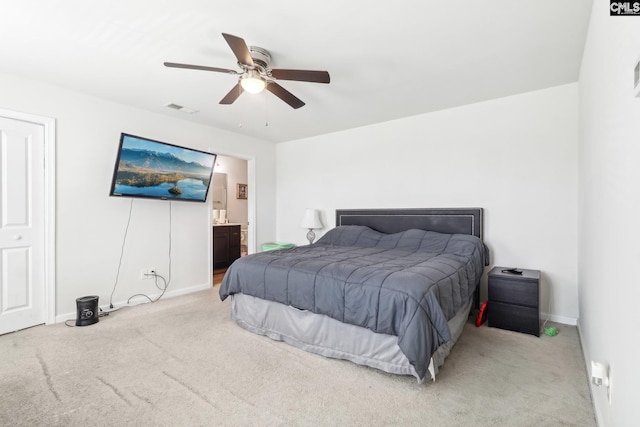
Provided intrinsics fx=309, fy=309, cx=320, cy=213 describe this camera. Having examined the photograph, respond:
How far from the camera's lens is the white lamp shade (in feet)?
16.2

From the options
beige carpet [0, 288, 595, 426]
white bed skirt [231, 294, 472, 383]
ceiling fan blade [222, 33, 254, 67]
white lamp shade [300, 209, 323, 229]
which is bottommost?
beige carpet [0, 288, 595, 426]

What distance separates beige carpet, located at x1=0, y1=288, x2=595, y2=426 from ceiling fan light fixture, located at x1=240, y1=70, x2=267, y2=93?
215 centimetres

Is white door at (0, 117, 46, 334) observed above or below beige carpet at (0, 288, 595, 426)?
above

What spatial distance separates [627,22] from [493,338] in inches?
99.7

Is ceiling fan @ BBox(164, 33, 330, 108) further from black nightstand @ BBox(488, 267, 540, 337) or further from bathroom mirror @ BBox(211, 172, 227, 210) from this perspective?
bathroom mirror @ BBox(211, 172, 227, 210)

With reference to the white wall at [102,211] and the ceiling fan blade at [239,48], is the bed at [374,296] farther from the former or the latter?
the ceiling fan blade at [239,48]

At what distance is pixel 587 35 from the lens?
2.25m

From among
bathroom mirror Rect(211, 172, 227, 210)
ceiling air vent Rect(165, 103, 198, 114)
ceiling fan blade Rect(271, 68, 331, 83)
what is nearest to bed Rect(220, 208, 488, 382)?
ceiling fan blade Rect(271, 68, 331, 83)

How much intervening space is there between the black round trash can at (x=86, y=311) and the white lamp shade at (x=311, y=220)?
112 inches

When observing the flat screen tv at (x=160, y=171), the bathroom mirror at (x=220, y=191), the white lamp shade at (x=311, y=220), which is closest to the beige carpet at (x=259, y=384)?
the flat screen tv at (x=160, y=171)

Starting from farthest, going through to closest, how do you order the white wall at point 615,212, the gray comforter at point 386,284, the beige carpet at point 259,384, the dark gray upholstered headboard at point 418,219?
the dark gray upholstered headboard at point 418,219 → the gray comforter at point 386,284 → the beige carpet at point 259,384 → the white wall at point 615,212

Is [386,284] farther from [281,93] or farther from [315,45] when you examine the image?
[315,45]

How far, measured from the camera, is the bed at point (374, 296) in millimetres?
2043

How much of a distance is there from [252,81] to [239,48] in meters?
0.40
